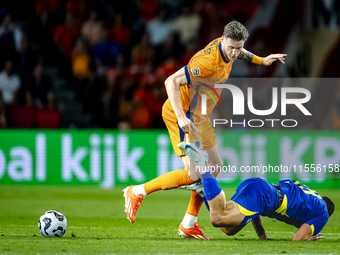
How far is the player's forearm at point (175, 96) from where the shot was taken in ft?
16.9

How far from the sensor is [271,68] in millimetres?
13742

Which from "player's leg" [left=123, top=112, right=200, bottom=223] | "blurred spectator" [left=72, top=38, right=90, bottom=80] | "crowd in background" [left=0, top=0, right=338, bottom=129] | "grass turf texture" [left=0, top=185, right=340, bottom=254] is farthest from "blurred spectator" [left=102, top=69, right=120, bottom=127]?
"player's leg" [left=123, top=112, right=200, bottom=223]

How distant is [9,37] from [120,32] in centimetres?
275

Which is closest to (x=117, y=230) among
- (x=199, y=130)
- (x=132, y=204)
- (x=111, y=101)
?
(x=132, y=204)

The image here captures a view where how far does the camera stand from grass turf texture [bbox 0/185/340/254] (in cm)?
473

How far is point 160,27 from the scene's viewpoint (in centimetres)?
1422

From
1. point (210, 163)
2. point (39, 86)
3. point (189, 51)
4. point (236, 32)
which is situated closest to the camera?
point (236, 32)

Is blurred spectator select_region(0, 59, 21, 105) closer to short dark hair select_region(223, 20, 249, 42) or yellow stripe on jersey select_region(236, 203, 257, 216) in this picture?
short dark hair select_region(223, 20, 249, 42)

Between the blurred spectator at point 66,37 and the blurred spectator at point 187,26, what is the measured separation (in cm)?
266

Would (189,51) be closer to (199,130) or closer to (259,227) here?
(199,130)

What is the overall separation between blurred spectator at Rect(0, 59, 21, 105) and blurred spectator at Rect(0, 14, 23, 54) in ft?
1.92

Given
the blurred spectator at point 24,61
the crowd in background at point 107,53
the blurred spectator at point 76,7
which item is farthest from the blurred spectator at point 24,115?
the blurred spectator at point 76,7

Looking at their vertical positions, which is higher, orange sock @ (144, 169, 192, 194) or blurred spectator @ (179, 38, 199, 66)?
blurred spectator @ (179, 38, 199, 66)

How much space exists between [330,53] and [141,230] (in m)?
9.17
